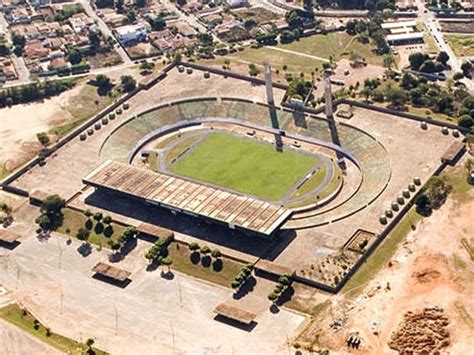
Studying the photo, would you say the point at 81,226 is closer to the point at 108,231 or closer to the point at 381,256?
the point at 108,231

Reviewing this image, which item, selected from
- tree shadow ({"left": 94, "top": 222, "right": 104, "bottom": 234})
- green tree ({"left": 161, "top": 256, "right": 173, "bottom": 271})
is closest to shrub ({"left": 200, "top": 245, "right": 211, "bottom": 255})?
green tree ({"left": 161, "top": 256, "right": 173, "bottom": 271})

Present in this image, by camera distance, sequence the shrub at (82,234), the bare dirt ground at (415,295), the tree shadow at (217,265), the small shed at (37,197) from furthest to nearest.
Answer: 1. the small shed at (37,197)
2. the shrub at (82,234)
3. the tree shadow at (217,265)
4. the bare dirt ground at (415,295)

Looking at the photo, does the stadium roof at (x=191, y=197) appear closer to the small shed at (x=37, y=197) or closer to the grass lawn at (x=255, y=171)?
the grass lawn at (x=255, y=171)

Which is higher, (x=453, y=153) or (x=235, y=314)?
(x=453, y=153)

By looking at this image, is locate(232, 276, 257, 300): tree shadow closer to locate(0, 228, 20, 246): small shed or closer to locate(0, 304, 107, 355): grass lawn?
locate(0, 304, 107, 355): grass lawn

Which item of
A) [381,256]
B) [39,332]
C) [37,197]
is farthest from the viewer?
[37,197]

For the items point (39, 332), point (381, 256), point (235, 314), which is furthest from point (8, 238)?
point (381, 256)

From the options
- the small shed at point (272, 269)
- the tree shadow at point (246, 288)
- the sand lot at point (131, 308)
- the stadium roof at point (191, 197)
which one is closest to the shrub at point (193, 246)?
the sand lot at point (131, 308)
